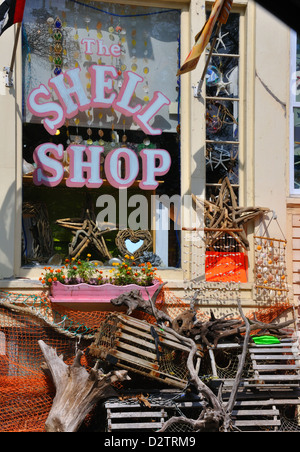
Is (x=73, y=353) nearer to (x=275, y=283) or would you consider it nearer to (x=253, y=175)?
(x=275, y=283)

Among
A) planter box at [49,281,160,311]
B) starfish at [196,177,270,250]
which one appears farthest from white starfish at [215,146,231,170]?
planter box at [49,281,160,311]

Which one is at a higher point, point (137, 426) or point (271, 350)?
point (271, 350)

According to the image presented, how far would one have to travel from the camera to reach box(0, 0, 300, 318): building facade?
892 centimetres

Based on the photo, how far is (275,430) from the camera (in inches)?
293

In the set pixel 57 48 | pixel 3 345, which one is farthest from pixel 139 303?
pixel 57 48

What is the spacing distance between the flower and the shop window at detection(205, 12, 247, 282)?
1.11 m

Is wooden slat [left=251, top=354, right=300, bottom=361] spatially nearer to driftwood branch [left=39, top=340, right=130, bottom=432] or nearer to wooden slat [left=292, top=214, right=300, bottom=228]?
driftwood branch [left=39, top=340, right=130, bottom=432]

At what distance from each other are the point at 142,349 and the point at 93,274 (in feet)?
5.02

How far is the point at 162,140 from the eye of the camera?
9.42 metres

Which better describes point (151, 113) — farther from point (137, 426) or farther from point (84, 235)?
point (137, 426)

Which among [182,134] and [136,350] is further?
[182,134]

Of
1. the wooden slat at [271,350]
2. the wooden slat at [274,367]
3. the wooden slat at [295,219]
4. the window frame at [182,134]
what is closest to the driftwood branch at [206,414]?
the wooden slat at [274,367]
